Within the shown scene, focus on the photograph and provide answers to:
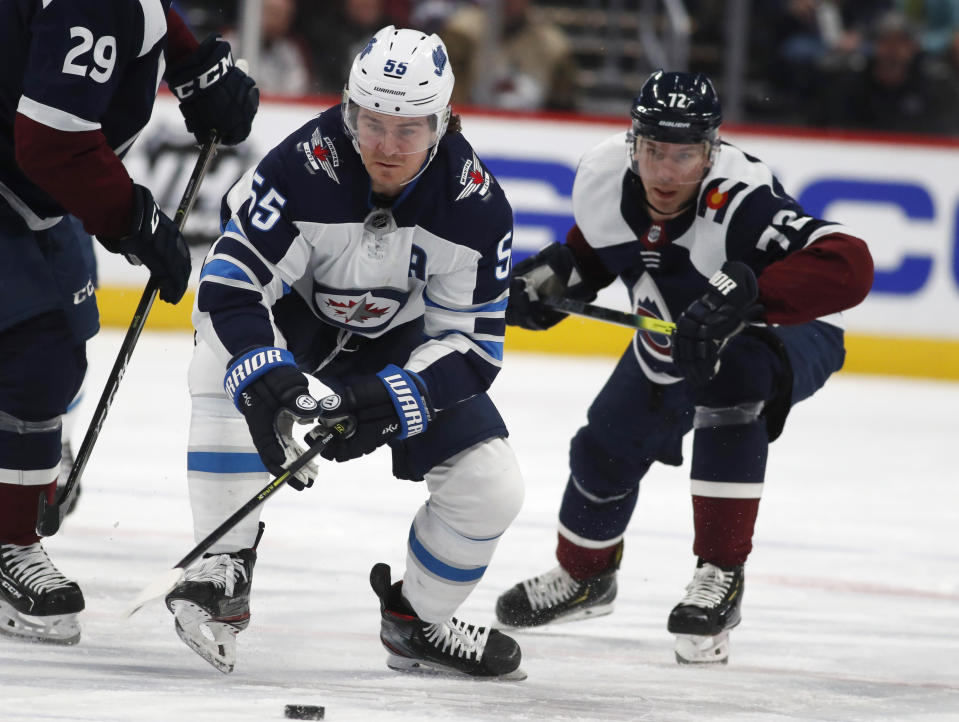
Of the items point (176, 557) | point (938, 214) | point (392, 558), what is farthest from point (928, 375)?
point (176, 557)

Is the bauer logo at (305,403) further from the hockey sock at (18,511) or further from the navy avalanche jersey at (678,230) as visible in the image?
the navy avalanche jersey at (678,230)

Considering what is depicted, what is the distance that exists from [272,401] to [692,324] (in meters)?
0.81

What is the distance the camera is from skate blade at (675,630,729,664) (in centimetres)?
278

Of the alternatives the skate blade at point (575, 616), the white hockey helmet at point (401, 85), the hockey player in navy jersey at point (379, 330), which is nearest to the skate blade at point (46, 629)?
the hockey player in navy jersey at point (379, 330)

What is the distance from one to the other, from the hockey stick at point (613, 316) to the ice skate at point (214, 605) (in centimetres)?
88

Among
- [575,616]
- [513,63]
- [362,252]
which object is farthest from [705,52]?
[362,252]

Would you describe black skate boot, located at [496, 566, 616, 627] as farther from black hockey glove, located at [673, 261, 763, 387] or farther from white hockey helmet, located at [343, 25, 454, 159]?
white hockey helmet, located at [343, 25, 454, 159]

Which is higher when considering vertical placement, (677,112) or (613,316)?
(677,112)

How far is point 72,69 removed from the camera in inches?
95.8

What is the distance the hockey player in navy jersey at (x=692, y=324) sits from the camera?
271cm

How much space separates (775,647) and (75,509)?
177cm

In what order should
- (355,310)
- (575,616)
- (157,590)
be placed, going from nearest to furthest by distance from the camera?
(157,590)
(355,310)
(575,616)

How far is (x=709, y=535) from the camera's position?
2857 millimetres

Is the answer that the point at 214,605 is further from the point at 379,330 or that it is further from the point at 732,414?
the point at 732,414
